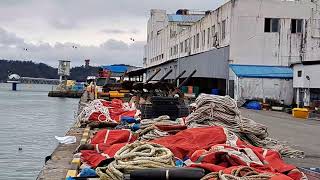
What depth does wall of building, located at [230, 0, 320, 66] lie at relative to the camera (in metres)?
37.6

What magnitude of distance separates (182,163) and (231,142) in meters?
1.74

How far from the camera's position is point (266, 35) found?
38000mm

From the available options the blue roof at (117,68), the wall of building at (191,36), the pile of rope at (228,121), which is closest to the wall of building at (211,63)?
the wall of building at (191,36)

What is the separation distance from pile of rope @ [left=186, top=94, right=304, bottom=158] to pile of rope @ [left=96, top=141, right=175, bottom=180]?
345 cm

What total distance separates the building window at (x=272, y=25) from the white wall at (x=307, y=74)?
5365 mm

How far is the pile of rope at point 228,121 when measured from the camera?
1097 centimetres

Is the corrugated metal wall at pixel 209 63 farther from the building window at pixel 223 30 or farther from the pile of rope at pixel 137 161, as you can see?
the pile of rope at pixel 137 161

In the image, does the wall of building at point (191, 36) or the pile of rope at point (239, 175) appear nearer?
the pile of rope at point (239, 175)

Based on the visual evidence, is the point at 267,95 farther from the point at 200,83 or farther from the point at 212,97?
the point at 212,97

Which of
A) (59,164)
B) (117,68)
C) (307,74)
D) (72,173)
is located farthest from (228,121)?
(117,68)

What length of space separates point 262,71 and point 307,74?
17.8 ft

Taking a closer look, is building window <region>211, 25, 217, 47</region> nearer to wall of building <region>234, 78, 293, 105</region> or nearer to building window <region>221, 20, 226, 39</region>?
building window <region>221, 20, 226, 39</region>

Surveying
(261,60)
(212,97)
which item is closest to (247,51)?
(261,60)

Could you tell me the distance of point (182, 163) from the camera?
25.0ft
